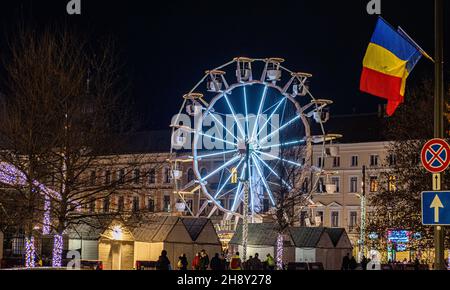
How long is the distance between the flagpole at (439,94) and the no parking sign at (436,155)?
0.51 metres

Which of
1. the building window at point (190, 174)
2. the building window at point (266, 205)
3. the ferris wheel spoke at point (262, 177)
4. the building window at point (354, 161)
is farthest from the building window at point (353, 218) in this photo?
the ferris wheel spoke at point (262, 177)

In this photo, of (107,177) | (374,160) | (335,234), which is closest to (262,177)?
(335,234)

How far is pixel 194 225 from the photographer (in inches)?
1785

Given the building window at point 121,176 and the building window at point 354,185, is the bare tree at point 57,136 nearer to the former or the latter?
the building window at point 121,176

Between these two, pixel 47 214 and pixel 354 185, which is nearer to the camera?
pixel 47 214

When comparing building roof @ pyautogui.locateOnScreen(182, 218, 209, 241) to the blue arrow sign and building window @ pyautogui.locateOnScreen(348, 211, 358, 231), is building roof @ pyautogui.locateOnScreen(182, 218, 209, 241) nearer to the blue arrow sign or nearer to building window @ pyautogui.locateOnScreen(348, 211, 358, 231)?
the blue arrow sign

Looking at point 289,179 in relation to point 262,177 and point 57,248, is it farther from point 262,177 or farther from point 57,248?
point 57,248

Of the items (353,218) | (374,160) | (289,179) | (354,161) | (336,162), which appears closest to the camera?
(289,179)

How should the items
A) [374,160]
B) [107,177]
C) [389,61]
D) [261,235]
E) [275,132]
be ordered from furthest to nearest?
[374,160]
[275,132]
[261,235]
[107,177]
[389,61]

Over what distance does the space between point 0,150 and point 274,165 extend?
32.0 meters

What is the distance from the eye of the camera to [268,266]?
36938mm

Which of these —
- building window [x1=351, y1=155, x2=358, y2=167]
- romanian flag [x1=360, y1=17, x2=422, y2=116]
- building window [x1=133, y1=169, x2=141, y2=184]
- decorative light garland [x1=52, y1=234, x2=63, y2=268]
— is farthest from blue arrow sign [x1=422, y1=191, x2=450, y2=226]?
building window [x1=351, y1=155, x2=358, y2=167]

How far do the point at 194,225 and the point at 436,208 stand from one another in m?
30.9
